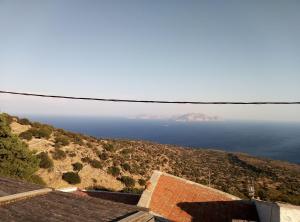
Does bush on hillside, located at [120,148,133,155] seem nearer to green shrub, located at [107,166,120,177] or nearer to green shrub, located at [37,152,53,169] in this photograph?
green shrub, located at [107,166,120,177]

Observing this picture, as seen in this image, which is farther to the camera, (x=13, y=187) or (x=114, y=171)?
(x=114, y=171)

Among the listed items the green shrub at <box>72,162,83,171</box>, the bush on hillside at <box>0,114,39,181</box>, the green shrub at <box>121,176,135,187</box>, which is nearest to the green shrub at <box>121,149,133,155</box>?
the green shrub at <box>121,176,135,187</box>

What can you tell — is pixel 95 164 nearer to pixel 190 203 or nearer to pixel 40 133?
pixel 40 133

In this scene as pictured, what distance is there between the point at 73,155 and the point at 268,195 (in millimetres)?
26357

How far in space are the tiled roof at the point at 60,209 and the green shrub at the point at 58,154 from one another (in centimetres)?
2972

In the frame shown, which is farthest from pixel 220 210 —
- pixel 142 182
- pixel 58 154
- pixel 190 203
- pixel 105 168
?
pixel 58 154

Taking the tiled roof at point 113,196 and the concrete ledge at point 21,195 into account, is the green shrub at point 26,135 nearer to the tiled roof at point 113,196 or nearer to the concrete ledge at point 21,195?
the tiled roof at point 113,196

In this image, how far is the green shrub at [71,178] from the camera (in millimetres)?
35094

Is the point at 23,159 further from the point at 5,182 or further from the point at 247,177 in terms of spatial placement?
the point at 247,177

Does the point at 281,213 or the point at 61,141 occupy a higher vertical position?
the point at 61,141

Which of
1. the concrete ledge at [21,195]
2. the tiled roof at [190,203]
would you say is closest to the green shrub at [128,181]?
the tiled roof at [190,203]

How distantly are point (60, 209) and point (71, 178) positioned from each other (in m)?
27.8

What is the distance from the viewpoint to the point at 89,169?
40125 mm

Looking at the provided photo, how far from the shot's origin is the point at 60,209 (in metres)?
8.75
